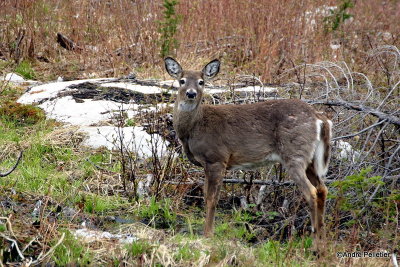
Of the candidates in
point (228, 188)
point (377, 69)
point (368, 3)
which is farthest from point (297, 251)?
point (368, 3)

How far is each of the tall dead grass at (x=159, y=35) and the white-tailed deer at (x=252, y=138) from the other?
4.38m

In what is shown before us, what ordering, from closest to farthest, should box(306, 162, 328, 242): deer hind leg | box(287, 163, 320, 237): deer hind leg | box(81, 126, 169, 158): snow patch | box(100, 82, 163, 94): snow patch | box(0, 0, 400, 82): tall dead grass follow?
box(287, 163, 320, 237): deer hind leg
box(306, 162, 328, 242): deer hind leg
box(81, 126, 169, 158): snow patch
box(100, 82, 163, 94): snow patch
box(0, 0, 400, 82): tall dead grass

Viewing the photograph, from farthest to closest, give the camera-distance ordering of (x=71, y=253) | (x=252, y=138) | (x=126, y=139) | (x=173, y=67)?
(x=126, y=139)
(x=173, y=67)
(x=252, y=138)
(x=71, y=253)

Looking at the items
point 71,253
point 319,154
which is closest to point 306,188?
point 319,154

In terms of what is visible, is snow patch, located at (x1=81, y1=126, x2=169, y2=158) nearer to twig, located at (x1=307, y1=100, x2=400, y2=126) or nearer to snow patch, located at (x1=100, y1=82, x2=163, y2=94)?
snow patch, located at (x1=100, y1=82, x2=163, y2=94)

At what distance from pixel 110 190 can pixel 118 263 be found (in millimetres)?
2309

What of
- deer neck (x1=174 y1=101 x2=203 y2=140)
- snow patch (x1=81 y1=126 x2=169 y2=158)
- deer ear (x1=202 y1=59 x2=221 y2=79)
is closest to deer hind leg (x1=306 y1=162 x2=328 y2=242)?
deer neck (x1=174 y1=101 x2=203 y2=140)

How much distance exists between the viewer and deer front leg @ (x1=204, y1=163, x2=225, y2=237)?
5.94 metres

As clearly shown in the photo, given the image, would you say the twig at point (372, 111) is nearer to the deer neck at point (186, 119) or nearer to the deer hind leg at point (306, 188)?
the deer hind leg at point (306, 188)

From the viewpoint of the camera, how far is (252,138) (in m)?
6.17

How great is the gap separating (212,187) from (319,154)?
1.07 meters

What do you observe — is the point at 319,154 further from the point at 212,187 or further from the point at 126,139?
the point at 126,139

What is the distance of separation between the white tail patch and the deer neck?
119 centimetres

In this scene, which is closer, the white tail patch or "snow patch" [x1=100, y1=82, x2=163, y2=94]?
the white tail patch
